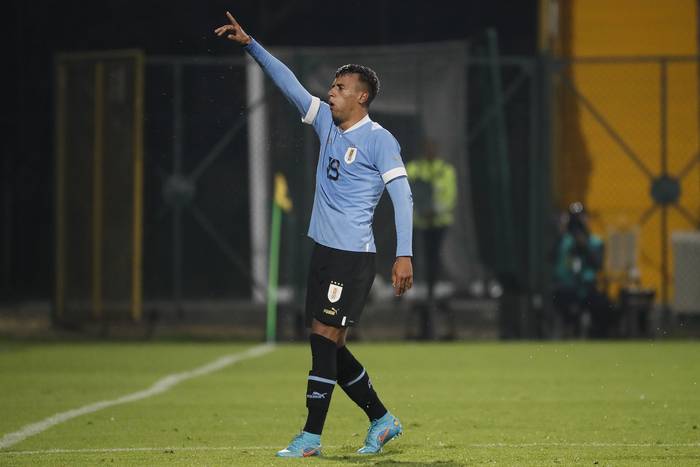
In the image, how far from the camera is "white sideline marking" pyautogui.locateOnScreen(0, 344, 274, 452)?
9.30 metres

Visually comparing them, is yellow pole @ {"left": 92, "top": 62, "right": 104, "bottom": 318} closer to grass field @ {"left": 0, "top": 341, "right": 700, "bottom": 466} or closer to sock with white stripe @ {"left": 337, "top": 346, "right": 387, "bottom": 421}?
grass field @ {"left": 0, "top": 341, "right": 700, "bottom": 466}

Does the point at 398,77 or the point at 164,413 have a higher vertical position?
the point at 398,77

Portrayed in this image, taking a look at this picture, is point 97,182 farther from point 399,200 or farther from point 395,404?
point 399,200

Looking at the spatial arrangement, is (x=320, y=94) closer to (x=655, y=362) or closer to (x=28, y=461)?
(x=655, y=362)

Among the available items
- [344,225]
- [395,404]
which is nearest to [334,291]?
[344,225]

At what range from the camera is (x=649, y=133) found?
21375 millimetres

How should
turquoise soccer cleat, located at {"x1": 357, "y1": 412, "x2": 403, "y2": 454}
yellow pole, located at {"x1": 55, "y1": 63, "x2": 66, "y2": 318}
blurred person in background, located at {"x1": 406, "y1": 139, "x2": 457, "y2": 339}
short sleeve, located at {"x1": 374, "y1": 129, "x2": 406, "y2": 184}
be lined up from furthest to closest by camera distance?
yellow pole, located at {"x1": 55, "y1": 63, "x2": 66, "y2": 318} → blurred person in background, located at {"x1": 406, "y1": 139, "x2": 457, "y2": 339} → turquoise soccer cleat, located at {"x1": 357, "y1": 412, "x2": 403, "y2": 454} → short sleeve, located at {"x1": 374, "y1": 129, "x2": 406, "y2": 184}

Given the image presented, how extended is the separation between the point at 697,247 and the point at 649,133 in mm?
2838

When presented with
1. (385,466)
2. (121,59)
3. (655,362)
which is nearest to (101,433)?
(385,466)

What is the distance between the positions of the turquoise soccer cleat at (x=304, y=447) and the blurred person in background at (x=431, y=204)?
10124 millimetres

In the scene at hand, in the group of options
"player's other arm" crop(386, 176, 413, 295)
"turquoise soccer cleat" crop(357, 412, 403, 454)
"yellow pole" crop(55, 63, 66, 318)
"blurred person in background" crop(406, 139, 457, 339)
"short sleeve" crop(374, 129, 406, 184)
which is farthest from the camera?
"yellow pole" crop(55, 63, 66, 318)

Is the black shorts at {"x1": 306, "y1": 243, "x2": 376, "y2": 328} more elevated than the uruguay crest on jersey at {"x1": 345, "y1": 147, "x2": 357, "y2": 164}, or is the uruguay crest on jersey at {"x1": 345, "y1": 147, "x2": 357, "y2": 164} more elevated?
the uruguay crest on jersey at {"x1": 345, "y1": 147, "x2": 357, "y2": 164}

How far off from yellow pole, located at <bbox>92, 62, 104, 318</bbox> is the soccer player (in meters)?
10.3

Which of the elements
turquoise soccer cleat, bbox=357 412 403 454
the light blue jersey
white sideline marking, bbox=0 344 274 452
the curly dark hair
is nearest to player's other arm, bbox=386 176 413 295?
the light blue jersey
